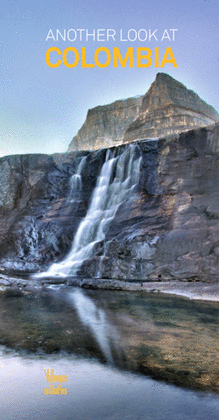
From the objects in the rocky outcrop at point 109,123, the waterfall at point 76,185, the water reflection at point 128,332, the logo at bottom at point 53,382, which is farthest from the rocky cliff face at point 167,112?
the logo at bottom at point 53,382

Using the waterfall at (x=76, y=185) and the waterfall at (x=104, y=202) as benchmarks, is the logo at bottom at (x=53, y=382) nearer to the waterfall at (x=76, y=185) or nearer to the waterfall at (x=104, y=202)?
the waterfall at (x=104, y=202)

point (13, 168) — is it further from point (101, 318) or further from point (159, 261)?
point (101, 318)

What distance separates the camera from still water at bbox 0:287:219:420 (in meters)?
3.02

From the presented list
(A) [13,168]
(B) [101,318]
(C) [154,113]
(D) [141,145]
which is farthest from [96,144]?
(B) [101,318]

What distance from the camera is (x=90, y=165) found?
19.2 m

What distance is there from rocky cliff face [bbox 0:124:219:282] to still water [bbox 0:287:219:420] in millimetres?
3868

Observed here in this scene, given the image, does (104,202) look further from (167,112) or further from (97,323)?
(167,112)

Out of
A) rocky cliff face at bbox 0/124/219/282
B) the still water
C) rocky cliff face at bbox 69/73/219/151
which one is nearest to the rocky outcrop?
rocky cliff face at bbox 69/73/219/151

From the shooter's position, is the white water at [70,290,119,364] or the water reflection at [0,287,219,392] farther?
the white water at [70,290,119,364]

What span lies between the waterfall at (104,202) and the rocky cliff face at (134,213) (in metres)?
0.45

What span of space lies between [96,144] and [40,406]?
5360 cm

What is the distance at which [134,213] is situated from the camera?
1430 cm

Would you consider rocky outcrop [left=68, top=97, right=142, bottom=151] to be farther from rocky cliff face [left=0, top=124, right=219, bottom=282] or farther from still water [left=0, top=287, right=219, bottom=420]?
still water [left=0, top=287, right=219, bottom=420]

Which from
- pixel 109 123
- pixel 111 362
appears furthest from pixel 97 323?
pixel 109 123
